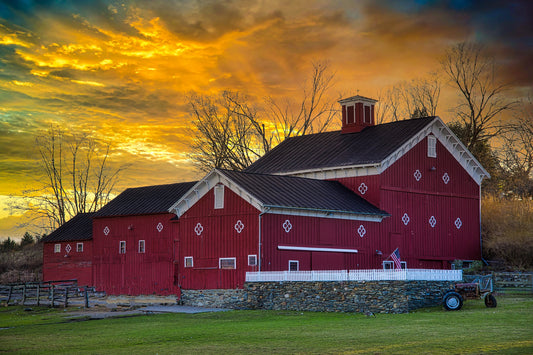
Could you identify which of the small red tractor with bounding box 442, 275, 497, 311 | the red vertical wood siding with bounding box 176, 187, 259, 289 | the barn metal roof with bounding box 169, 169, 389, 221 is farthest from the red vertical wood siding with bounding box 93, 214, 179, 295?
the small red tractor with bounding box 442, 275, 497, 311

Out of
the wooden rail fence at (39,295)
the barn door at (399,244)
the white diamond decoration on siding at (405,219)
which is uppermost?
the white diamond decoration on siding at (405,219)

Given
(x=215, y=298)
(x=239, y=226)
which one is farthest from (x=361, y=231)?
(x=215, y=298)

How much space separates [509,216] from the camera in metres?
48.6

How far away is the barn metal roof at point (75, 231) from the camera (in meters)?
54.9

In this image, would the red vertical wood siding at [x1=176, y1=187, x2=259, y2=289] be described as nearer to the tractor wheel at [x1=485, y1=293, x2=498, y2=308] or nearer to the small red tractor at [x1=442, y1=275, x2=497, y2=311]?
the small red tractor at [x1=442, y1=275, x2=497, y2=311]

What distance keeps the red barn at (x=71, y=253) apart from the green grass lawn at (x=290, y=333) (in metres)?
18.5

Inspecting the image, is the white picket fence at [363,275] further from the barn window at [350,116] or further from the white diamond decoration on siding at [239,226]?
the barn window at [350,116]

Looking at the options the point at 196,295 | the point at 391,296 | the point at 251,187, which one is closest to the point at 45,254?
the point at 196,295

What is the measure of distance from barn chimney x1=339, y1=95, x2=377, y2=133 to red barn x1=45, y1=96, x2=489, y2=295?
0.26 ft

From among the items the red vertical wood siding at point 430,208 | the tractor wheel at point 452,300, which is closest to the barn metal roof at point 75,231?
the red vertical wood siding at point 430,208

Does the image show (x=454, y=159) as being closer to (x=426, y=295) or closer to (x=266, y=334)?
(x=426, y=295)

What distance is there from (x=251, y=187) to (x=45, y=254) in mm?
24887

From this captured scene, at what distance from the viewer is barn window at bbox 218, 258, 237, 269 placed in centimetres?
3897

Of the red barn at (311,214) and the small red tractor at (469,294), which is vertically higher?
the red barn at (311,214)
